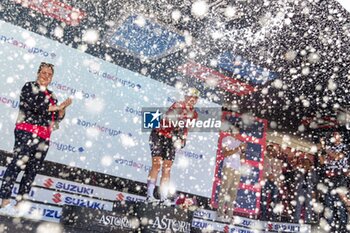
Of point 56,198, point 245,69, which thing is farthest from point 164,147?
point 245,69

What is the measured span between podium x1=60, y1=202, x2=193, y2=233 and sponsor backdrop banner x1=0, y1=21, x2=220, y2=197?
6.24 feet

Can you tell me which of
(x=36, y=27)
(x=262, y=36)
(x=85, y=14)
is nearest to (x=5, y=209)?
(x=36, y=27)

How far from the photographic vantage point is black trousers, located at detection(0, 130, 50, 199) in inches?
149

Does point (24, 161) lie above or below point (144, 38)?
below

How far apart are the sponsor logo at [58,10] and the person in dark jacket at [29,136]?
1.28 meters

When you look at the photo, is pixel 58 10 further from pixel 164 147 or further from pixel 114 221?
pixel 114 221

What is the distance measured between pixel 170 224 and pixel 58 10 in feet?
11.1

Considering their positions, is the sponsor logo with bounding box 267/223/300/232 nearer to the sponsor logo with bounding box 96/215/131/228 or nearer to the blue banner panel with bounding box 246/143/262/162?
the blue banner panel with bounding box 246/143/262/162

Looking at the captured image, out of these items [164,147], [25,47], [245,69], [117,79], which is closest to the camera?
[25,47]

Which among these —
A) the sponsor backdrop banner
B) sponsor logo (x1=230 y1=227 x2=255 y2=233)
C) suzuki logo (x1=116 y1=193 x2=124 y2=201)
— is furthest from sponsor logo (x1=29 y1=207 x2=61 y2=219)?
sponsor logo (x1=230 y1=227 x2=255 y2=233)

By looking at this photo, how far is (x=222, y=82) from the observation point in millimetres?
6992

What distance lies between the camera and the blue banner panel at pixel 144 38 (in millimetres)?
5531

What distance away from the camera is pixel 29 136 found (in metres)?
3.91

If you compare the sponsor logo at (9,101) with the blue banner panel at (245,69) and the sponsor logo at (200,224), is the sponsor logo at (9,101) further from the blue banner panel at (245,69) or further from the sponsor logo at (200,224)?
the blue banner panel at (245,69)
